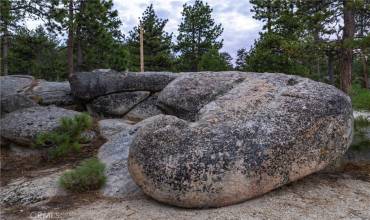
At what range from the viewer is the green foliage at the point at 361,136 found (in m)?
6.36

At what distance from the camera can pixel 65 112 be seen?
337 inches

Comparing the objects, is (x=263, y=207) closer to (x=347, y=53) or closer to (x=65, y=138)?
(x=65, y=138)

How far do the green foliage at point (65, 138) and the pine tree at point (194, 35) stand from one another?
19701mm

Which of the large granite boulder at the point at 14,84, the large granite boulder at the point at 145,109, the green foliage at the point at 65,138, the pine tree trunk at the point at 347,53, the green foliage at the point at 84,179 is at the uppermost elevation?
the pine tree trunk at the point at 347,53

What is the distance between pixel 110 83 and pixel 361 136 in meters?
5.88

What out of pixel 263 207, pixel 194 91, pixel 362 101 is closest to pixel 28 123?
pixel 194 91

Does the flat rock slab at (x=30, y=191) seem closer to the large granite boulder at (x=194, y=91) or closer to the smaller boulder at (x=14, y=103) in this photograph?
the large granite boulder at (x=194, y=91)

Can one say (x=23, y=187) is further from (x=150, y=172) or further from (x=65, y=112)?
(x=65, y=112)

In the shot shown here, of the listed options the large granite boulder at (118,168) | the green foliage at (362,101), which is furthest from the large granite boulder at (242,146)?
the green foliage at (362,101)

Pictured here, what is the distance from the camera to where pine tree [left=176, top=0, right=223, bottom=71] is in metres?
26.6

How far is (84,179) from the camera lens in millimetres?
5504

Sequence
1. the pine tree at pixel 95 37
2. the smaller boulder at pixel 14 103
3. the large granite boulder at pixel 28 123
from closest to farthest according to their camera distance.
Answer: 1. the large granite boulder at pixel 28 123
2. the smaller boulder at pixel 14 103
3. the pine tree at pixel 95 37

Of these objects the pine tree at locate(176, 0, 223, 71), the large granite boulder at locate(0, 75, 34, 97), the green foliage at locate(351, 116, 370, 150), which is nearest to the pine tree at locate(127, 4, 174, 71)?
the pine tree at locate(176, 0, 223, 71)

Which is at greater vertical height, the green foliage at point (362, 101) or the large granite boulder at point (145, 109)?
the green foliage at point (362, 101)
